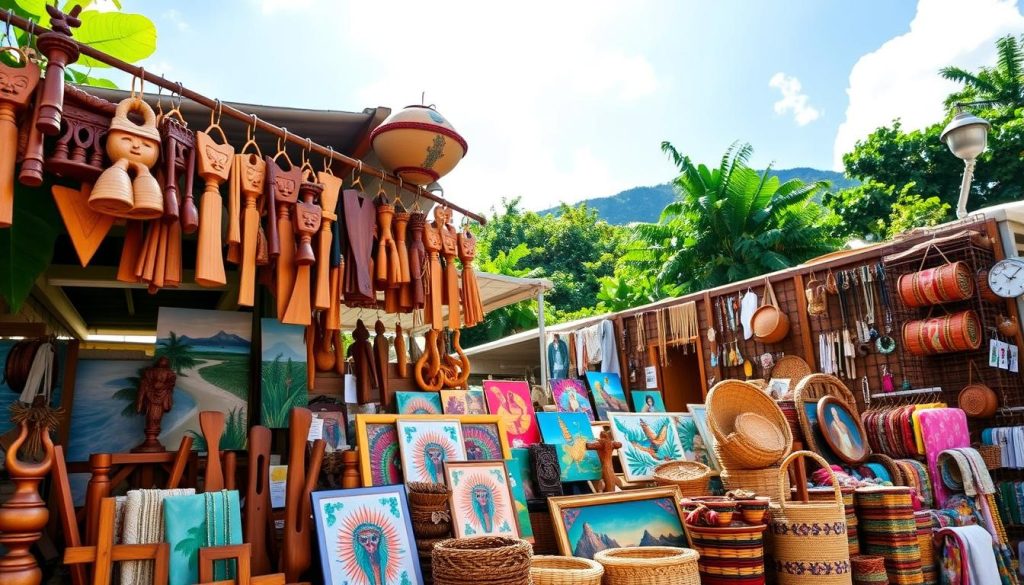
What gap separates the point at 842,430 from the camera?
4.39m

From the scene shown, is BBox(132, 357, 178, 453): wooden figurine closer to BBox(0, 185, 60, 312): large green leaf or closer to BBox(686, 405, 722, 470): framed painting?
BBox(0, 185, 60, 312): large green leaf

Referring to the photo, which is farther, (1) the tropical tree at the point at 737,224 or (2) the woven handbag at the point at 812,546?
(1) the tropical tree at the point at 737,224

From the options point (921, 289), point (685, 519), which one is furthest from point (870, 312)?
point (685, 519)

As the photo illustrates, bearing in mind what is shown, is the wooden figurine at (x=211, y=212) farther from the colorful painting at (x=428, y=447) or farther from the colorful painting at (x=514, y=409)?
the colorful painting at (x=514, y=409)

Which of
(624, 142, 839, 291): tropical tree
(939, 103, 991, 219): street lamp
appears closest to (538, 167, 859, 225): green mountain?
(624, 142, 839, 291): tropical tree

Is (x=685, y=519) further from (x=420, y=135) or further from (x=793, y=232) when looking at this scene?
(x=793, y=232)

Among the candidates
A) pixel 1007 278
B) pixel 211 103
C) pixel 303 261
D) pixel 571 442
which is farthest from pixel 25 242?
pixel 1007 278

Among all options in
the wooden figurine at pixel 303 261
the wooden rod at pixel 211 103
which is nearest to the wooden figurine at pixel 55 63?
the wooden rod at pixel 211 103

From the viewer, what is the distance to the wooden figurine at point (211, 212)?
1983mm

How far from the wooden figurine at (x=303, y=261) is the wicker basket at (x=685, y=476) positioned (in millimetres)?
2093

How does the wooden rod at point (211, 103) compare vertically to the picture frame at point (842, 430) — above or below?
above

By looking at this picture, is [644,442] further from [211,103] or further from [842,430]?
[211,103]

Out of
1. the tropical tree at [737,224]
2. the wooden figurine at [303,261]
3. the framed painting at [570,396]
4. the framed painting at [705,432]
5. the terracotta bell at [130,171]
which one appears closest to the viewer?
the terracotta bell at [130,171]

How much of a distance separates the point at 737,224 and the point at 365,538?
16.0m
